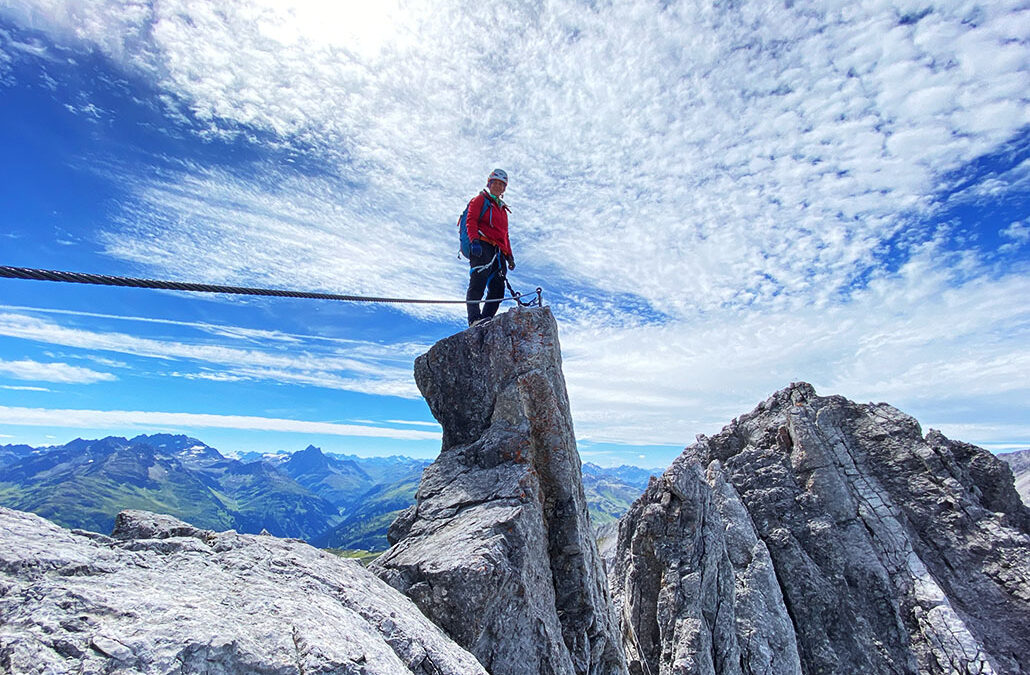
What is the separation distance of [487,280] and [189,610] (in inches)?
620

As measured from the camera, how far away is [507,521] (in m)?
13.5

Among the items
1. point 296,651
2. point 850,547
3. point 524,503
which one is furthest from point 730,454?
point 296,651

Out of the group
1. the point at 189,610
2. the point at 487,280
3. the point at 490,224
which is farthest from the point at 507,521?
the point at 490,224

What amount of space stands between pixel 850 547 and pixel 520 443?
32183 mm

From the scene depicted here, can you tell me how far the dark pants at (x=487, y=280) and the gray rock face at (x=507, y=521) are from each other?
1.90 m

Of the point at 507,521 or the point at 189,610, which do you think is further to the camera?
the point at 507,521

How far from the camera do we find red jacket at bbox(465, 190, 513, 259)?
64.2ft

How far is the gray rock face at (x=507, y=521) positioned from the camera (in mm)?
11836

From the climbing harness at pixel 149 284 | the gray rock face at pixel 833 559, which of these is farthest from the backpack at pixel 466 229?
the gray rock face at pixel 833 559

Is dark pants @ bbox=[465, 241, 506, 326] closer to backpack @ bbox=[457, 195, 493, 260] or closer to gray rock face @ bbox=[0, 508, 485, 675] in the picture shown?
backpack @ bbox=[457, 195, 493, 260]

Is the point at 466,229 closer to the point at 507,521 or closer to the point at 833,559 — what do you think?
the point at 507,521

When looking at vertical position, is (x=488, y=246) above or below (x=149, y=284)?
above

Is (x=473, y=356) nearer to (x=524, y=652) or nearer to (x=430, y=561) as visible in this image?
(x=430, y=561)

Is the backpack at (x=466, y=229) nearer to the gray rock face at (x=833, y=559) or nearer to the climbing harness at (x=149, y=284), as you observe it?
the climbing harness at (x=149, y=284)
